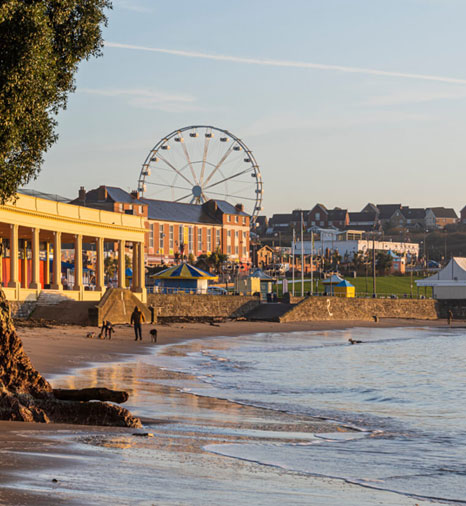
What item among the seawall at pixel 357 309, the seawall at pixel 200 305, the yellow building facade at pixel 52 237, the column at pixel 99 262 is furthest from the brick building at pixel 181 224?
the column at pixel 99 262

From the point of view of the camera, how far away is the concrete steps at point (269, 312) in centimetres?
7152

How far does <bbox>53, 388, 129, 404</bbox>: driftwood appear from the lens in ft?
44.8

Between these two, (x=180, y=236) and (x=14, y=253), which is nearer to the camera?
(x=14, y=253)

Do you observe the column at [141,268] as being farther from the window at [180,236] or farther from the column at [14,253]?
the window at [180,236]

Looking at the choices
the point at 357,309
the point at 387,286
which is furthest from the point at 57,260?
the point at 387,286

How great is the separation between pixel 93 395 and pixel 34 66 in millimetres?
6151

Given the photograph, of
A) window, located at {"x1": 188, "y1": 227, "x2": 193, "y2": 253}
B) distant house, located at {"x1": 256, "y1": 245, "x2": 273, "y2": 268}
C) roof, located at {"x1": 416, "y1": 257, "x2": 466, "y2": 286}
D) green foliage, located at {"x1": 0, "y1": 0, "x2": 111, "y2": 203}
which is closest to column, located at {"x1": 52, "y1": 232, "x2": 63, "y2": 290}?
green foliage, located at {"x1": 0, "y1": 0, "x2": 111, "y2": 203}

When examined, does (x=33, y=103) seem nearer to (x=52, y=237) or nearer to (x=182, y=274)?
(x=52, y=237)

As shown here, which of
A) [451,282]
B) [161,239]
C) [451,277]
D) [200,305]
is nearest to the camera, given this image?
[200,305]

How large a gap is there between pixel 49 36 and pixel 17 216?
32.1m

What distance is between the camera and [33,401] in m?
13.0

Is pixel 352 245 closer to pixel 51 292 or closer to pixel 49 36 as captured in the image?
pixel 51 292

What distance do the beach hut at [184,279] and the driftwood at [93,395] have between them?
181ft

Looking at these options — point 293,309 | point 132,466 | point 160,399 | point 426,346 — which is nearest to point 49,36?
point 160,399
